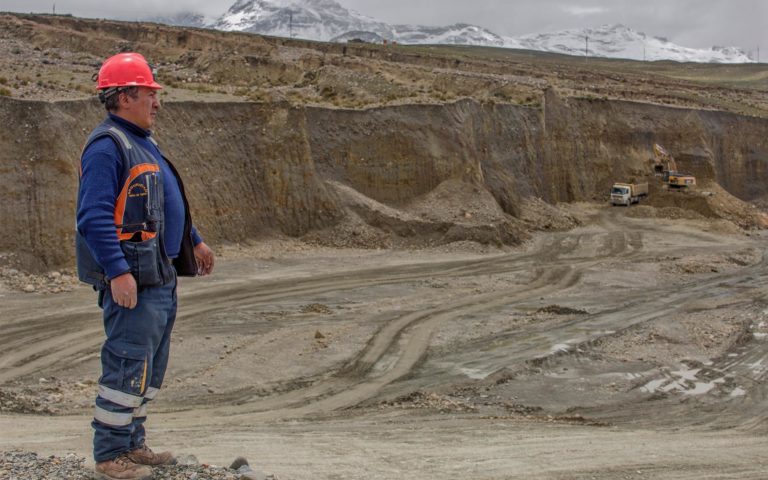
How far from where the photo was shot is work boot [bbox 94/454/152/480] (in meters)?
5.64

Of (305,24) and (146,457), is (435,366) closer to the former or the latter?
(146,457)

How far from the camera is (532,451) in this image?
9219 millimetres

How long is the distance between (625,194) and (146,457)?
4328cm

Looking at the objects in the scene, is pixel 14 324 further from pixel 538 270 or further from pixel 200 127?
pixel 538 270

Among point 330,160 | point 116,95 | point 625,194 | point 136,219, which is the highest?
point 116,95

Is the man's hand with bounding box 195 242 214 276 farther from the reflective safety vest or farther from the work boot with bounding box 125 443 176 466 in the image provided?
the work boot with bounding box 125 443 176 466

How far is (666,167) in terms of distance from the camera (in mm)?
50625

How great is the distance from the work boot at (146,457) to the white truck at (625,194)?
43.0 m

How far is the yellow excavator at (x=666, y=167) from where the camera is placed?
159ft

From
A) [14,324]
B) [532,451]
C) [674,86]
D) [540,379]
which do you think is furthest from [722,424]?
[674,86]

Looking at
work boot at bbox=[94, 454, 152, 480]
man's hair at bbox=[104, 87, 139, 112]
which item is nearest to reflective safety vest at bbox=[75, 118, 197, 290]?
man's hair at bbox=[104, 87, 139, 112]

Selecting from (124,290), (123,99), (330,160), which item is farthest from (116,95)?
(330,160)

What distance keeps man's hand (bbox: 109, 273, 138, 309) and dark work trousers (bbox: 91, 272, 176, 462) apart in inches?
6.2

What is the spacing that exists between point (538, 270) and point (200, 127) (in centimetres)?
1309
